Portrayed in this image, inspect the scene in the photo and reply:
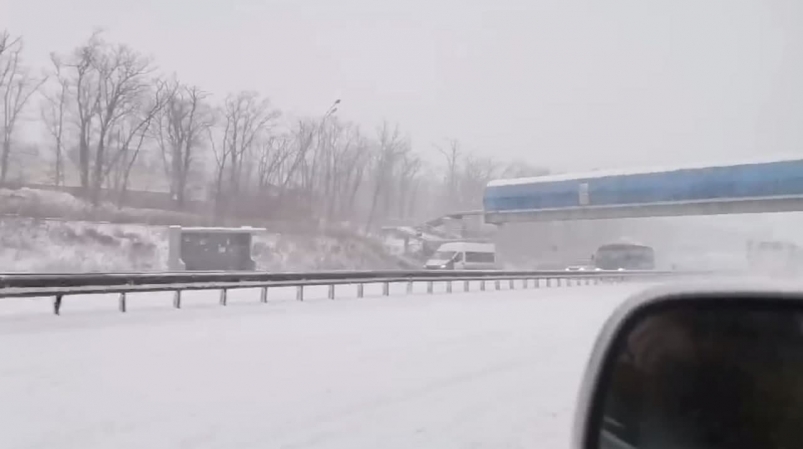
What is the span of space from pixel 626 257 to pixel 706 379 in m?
47.5

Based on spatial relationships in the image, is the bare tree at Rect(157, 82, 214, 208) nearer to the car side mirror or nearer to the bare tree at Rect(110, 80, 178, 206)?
the bare tree at Rect(110, 80, 178, 206)

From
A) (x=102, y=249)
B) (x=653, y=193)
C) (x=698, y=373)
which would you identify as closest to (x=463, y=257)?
(x=653, y=193)

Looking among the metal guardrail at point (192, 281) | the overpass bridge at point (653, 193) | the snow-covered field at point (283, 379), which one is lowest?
the snow-covered field at point (283, 379)

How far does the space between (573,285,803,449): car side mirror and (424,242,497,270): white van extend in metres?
44.7

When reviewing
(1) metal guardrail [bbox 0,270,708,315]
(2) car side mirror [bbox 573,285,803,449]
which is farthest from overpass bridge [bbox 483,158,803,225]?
(2) car side mirror [bbox 573,285,803,449]

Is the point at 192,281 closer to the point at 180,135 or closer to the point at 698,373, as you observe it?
the point at 698,373

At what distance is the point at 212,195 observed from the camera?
65312 millimetres

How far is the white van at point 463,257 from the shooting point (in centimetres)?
4791

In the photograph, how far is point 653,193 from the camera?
33.3 meters

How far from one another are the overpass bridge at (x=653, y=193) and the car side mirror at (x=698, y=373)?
27755 mm

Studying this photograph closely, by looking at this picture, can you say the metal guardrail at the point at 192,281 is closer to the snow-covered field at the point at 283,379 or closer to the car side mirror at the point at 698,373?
the snow-covered field at the point at 283,379

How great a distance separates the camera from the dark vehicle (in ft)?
159

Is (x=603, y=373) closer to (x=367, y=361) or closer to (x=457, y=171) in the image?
(x=367, y=361)

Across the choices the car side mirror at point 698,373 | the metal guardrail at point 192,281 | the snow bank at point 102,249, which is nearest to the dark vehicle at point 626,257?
the snow bank at point 102,249
